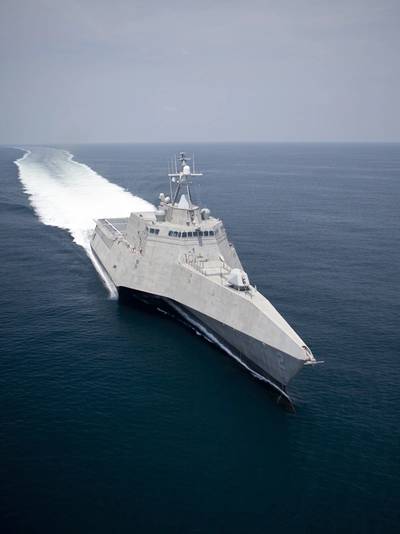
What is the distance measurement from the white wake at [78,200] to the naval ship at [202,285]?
15.9ft

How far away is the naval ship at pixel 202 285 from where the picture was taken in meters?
31.1

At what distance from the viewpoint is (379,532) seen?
20438 millimetres

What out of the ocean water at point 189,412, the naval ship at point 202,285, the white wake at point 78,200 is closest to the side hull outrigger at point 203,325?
the naval ship at point 202,285

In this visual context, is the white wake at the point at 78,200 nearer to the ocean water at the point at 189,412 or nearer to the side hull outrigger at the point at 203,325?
the side hull outrigger at the point at 203,325

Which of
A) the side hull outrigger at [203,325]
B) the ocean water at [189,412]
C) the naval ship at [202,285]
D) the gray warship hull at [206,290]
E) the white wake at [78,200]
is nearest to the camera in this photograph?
the ocean water at [189,412]

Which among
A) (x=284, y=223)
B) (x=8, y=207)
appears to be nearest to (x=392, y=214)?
(x=284, y=223)

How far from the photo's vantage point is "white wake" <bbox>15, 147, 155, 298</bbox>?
70500 millimetres

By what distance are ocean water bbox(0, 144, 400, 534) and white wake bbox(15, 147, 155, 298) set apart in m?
10.3

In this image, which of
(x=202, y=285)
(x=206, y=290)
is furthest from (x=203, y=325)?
(x=202, y=285)

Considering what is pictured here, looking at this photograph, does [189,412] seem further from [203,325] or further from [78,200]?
[78,200]

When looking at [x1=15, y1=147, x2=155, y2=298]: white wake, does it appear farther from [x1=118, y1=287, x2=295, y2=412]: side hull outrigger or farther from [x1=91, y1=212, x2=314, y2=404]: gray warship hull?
[x1=91, y1=212, x2=314, y2=404]: gray warship hull

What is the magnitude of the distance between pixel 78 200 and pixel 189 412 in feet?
212

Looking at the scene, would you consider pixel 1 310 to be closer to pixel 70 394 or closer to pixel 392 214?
pixel 70 394

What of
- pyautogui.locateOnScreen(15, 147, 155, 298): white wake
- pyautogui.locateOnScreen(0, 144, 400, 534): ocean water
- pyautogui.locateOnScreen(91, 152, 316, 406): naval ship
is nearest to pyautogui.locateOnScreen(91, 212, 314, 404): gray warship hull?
pyautogui.locateOnScreen(91, 152, 316, 406): naval ship
